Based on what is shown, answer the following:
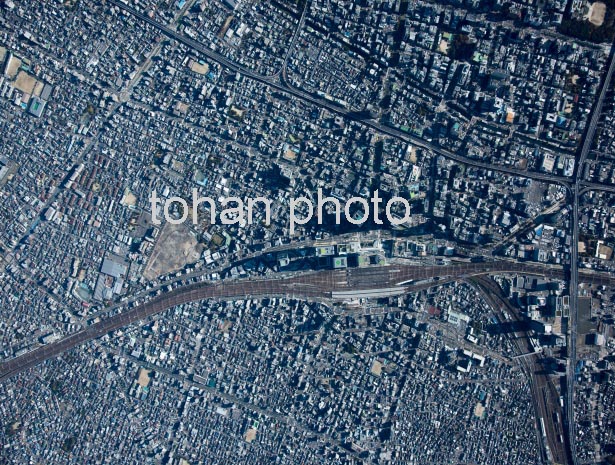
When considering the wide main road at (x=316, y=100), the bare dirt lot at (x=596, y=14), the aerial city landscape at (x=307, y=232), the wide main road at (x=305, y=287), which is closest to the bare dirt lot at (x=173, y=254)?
the aerial city landscape at (x=307, y=232)

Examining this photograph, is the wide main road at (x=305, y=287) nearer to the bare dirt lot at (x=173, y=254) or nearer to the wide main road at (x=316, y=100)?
the bare dirt lot at (x=173, y=254)

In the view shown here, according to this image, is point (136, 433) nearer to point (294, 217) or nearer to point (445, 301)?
point (294, 217)

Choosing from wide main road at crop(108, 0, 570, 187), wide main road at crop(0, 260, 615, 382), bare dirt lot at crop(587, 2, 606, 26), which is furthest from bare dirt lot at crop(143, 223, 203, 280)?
bare dirt lot at crop(587, 2, 606, 26)

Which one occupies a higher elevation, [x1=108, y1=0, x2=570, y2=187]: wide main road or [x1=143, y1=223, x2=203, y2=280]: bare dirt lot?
[x1=108, y1=0, x2=570, y2=187]: wide main road

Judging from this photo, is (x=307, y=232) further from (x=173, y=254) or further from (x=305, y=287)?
(x=173, y=254)

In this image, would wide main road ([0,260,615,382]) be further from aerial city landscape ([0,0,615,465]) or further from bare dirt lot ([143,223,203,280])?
bare dirt lot ([143,223,203,280])

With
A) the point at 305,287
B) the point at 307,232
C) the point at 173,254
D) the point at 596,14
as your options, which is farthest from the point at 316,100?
the point at 596,14

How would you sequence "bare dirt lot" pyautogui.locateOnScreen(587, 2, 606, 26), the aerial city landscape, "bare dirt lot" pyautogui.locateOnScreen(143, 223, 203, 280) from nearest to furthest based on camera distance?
"bare dirt lot" pyautogui.locateOnScreen(587, 2, 606, 26), the aerial city landscape, "bare dirt lot" pyautogui.locateOnScreen(143, 223, 203, 280)
